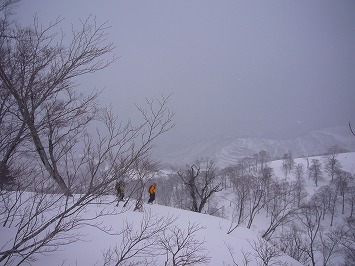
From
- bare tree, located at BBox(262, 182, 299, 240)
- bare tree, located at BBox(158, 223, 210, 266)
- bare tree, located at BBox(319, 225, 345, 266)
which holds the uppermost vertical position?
bare tree, located at BBox(158, 223, 210, 266)

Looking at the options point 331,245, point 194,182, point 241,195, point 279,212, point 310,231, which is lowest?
point 331,245

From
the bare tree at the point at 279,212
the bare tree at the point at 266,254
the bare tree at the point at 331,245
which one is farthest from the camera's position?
the bare tree at the point at 331,245

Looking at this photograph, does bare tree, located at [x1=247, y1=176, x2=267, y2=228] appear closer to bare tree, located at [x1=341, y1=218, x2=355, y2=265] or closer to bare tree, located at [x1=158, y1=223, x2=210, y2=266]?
bare tree, located at [x1=341, y1=218, x2=355, y2=265]

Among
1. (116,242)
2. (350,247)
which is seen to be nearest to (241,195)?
(350,247)

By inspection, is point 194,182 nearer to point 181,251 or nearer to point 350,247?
Answer: point 181,251

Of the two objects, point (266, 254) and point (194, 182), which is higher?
point (194, 182)

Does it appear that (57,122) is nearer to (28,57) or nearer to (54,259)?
(28,57)

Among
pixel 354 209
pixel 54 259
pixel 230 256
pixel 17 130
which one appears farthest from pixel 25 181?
pixel 354 209

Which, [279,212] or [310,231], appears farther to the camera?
[310,231]

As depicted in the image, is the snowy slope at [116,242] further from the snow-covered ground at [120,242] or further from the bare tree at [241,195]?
the bare tree at [241,195]

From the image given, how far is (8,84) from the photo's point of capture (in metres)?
3.27

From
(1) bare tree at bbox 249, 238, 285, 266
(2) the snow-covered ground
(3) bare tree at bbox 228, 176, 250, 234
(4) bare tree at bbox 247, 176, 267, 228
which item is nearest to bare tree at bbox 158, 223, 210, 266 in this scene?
(2) the snow-covered ground

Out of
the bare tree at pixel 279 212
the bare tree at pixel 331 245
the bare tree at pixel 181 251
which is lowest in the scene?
the bare tree at pixel 331 245

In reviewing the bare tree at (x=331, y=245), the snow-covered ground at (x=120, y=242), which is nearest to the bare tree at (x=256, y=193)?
the bare tree at (x=331, y=245)
